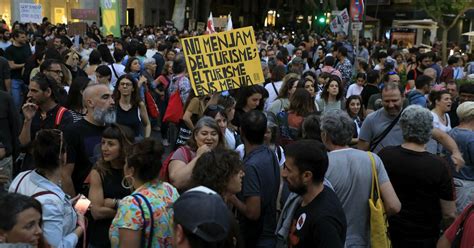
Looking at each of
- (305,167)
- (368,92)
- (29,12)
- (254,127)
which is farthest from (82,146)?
(29,12)

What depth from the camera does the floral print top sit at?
10.6 ft

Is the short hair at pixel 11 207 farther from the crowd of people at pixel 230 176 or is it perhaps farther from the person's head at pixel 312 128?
the person's head at pixel 312 128

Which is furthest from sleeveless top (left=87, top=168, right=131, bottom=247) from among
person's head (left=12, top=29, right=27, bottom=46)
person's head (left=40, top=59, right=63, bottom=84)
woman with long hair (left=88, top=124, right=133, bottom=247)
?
person's head (left=12, top=29, right=27, bottom=46)

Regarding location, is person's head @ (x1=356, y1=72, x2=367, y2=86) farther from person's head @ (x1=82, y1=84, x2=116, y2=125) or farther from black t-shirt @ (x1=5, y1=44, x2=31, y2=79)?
black t-shirt @ (x1=5, y1=44, x2=31, y2=79)

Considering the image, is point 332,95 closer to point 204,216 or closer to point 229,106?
point 229,106

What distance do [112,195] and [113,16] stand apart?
1347 centimetres

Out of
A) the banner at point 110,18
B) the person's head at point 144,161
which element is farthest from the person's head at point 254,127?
the banner at point 110,18

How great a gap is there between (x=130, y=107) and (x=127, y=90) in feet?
0.69

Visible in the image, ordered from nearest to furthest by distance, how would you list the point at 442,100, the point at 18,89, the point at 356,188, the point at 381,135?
the point at 356,188 → the point at 381,135 → the point at 442,100 → the point at 18,89

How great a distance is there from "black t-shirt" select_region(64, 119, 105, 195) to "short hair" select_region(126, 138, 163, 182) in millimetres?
1358

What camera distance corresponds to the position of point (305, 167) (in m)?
3.42

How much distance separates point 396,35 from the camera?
108 feet

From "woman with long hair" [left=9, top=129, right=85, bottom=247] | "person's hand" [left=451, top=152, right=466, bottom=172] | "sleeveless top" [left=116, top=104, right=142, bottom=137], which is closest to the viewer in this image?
"woman with long hair" [left=9, top=129, right=85, bottom=247]

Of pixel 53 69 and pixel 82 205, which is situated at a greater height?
pixel 53 69
